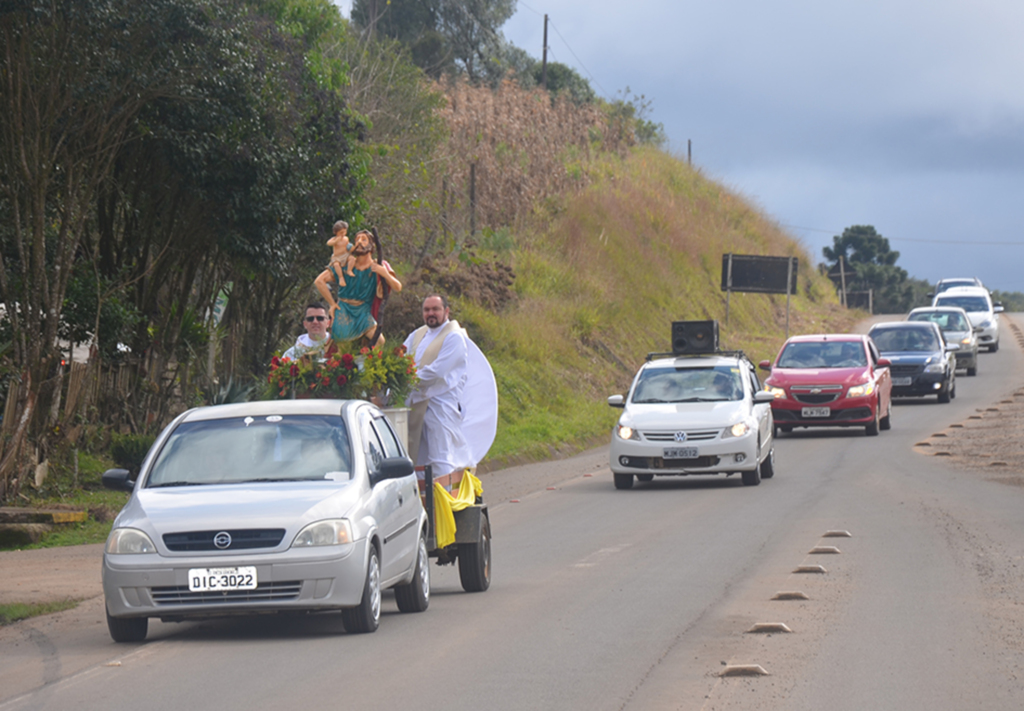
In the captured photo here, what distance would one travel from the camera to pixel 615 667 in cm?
764

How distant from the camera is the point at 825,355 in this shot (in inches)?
1076

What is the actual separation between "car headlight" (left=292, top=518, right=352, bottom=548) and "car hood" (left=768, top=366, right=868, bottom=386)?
18950 mm


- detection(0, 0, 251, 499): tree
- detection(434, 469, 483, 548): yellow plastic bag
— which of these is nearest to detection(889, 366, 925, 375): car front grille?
detection(0, 0, 251, 499): tree

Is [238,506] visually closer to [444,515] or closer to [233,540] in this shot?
[233,540]

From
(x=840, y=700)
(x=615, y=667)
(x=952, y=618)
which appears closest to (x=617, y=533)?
(x=952, y=618)

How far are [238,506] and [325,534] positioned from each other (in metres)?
0.57

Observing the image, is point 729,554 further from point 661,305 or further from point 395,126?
point 661,305

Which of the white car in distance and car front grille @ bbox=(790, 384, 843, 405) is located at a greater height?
the white car in distance

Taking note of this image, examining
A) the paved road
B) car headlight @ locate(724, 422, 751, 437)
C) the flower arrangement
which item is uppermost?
the flower arrangement

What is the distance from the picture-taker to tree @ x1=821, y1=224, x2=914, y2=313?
102m

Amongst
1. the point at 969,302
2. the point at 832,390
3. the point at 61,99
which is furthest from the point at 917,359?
the point at 61,99

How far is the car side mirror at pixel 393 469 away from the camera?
8.93 meters

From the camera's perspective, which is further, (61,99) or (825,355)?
(825,355)

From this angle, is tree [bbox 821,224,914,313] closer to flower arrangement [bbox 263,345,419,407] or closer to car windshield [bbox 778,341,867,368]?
car windshield [bbox 778,341,867,368]
